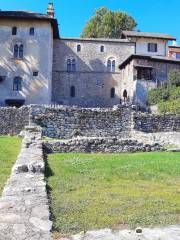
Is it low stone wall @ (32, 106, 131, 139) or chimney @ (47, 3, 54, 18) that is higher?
chimney @ (47, 3, 54, 18)

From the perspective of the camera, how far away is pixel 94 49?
177 feet

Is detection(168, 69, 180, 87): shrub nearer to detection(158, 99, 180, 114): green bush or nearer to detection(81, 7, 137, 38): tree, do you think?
detection(158, 99, 180, 114): green bush

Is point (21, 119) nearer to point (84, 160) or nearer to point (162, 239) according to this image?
point (84, 160)

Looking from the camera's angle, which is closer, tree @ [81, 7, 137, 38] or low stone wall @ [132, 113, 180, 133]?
low stone wall @ [132, 113, 180, 133]

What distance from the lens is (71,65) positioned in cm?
5350

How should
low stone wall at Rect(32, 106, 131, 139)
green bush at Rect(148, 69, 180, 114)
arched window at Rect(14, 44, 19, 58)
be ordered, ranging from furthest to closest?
arched window at Rect(14, 44, 19, 58), green bush at Rect(148, 69, 180, 114), low stone wall at Rect(32, 106, 131, 139)

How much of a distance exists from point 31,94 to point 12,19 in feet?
27.4

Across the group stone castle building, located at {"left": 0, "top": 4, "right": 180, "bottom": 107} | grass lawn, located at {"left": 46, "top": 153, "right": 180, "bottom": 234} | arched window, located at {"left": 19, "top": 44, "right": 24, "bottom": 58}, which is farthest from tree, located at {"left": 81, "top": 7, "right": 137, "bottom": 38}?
grass lawn, located at {"left": 46, "top": 153, "right": 180, "bottom": 234}

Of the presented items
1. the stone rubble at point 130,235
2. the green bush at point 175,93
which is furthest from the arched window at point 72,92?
the stone rubble at point 130,235

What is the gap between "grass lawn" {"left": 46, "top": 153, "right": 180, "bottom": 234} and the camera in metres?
6.50

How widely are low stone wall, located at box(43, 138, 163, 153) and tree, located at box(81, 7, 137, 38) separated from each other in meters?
49.5

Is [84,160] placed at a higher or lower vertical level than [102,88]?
lower

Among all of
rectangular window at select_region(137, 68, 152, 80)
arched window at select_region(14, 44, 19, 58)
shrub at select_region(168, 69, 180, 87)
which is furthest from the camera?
rectangular window at select_region(137, 68, 152, 80)

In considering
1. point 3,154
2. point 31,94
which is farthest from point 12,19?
point 3,154
